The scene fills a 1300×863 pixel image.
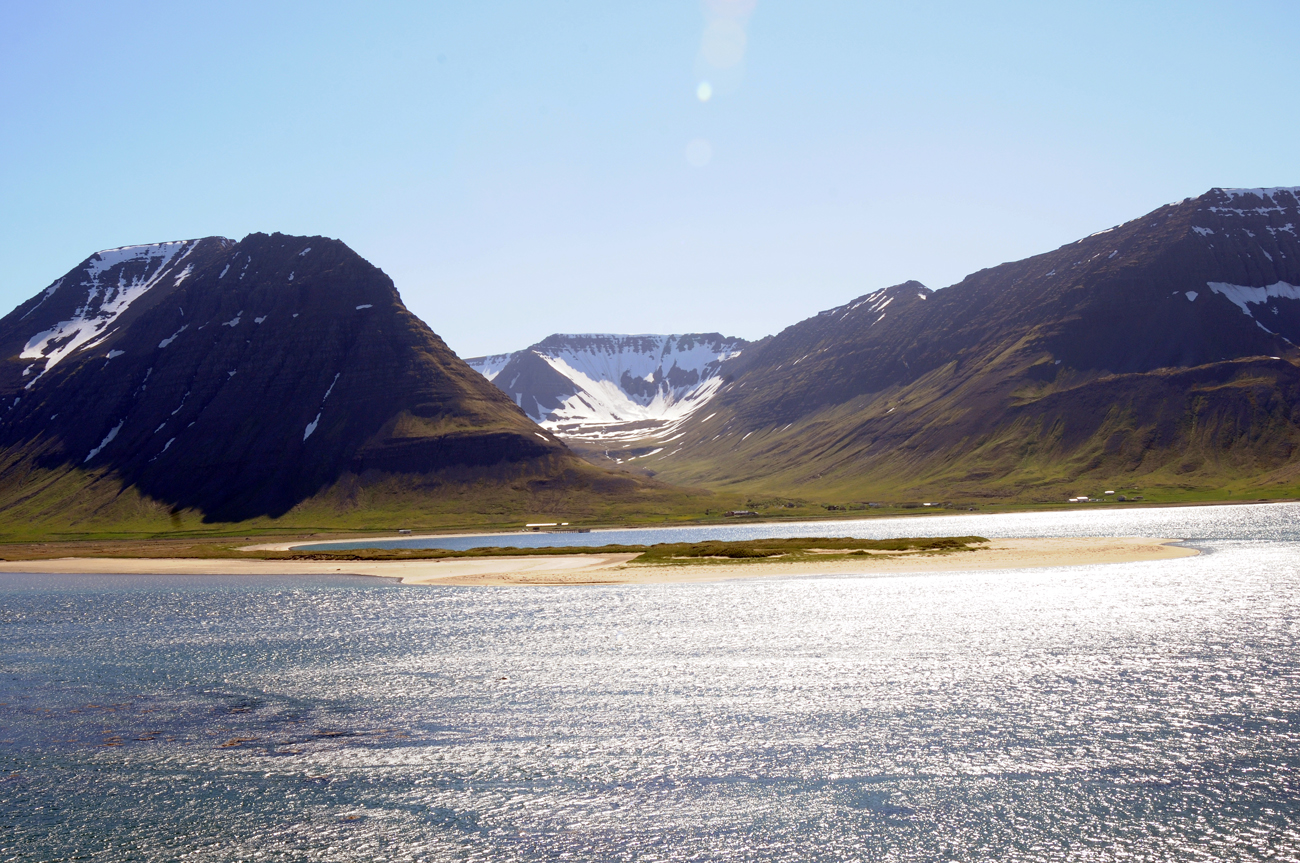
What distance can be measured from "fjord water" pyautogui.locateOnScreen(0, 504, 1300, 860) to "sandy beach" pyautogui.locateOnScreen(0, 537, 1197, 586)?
3046cm

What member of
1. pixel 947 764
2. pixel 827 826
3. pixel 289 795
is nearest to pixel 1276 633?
pixel 947 764

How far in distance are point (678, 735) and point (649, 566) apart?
249 ft

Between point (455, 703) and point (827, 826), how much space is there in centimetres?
2308

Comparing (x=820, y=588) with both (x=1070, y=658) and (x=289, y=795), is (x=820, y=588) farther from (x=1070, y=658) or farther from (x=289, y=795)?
(x=289, y=795)

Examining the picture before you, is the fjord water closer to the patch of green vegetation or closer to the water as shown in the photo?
the patch of green vegetation

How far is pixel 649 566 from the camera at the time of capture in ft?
372

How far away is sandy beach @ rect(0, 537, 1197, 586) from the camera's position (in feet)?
340

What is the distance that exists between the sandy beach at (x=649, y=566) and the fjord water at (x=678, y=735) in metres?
30.5

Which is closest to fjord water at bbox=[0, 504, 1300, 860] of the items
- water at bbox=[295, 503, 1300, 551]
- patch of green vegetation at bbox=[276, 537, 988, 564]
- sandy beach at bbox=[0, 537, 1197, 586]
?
sandy beach at bbox=[0, 537, 1197, 586]

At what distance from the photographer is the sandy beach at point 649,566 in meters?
104

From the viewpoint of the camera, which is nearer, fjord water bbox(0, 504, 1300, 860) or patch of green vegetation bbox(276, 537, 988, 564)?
fjord water bbox(0, 504, 1300, 860)

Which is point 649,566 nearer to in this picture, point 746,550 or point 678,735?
point 746,550

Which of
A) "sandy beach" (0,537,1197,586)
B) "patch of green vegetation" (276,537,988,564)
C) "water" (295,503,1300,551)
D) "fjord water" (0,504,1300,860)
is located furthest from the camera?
"water" (295,503,1300,551)

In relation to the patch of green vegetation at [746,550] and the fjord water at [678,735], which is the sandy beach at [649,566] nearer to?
the patch of green vegetation at [746,550]
